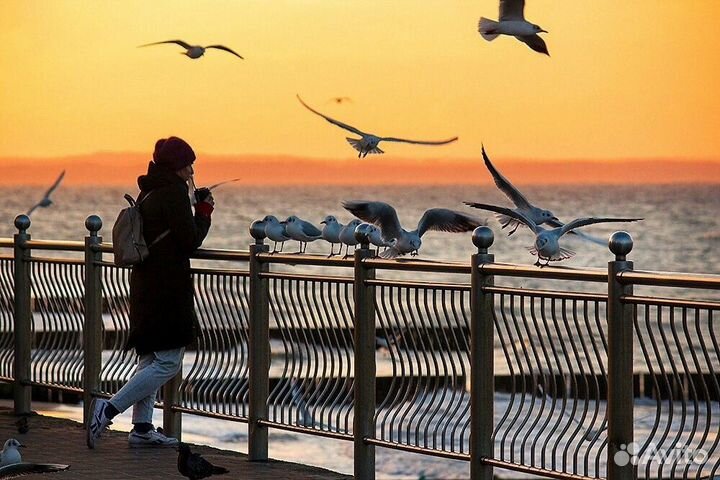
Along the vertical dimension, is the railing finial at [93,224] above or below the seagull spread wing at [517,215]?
below

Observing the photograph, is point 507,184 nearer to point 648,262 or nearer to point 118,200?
point 648,262

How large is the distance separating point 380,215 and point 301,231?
1.47 m

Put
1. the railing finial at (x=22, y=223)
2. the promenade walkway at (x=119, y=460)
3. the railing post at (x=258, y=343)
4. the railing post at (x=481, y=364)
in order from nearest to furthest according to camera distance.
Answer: the railing post at (x=481, y=364) → the promenade walkway at (x=119, y=460) → the railing post at (x=258, y=343) → the railing finial at (x=22, y=223)

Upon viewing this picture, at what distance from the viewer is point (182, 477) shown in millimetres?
10180

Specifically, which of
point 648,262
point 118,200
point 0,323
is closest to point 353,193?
point 118,200

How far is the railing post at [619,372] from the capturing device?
27.6 feet

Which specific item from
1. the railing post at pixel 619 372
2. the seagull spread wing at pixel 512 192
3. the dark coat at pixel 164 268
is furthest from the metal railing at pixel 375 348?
the seagull spread wing at pixel 512 192

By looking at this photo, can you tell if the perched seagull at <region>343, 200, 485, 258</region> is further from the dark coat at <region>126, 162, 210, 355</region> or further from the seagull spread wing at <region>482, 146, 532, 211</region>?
the dark coat at <region>126, 162, 210, 355</region>

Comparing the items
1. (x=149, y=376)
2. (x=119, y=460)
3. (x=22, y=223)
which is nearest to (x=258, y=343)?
(x=149, y=376)

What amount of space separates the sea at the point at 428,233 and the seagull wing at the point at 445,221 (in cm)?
622

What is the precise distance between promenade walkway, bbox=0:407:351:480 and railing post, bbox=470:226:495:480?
118 centimetres

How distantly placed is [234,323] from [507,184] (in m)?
2.46

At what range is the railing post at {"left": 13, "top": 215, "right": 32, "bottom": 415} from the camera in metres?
14.2

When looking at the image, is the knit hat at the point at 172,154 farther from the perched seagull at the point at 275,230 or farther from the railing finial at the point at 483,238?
the railing finial at the point at 483,238
